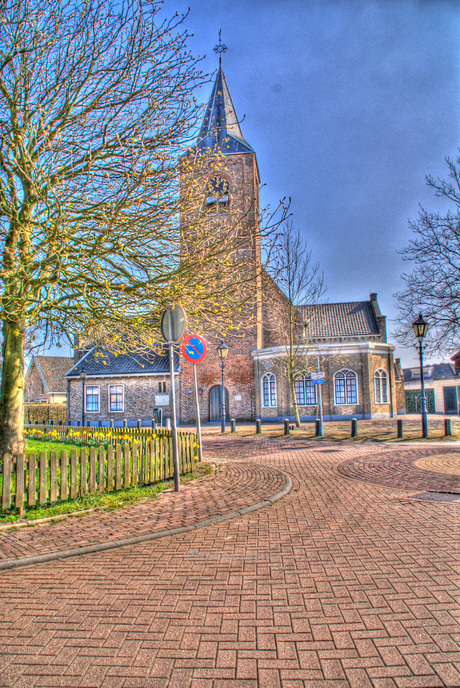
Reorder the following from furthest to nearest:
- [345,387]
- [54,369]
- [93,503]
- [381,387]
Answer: [54,369], [381,387], [345,387], [93,503]

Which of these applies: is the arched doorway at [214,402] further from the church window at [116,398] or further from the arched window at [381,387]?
the arched window at [381,387]

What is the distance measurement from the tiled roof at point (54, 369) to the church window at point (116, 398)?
18.0 metres

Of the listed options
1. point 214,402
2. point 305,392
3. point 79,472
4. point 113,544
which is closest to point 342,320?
point 305,392

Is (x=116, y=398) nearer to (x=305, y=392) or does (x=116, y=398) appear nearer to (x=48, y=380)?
(x=305, y=392)

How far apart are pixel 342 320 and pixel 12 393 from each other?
91.2 ft

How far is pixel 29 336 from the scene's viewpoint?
25.5 feet

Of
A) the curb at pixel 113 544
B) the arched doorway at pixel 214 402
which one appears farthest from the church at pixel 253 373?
the curb at pixel 113 544

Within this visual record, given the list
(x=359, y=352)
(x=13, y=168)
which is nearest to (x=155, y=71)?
(x=13, y=168)

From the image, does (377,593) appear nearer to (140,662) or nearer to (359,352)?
(140,662)

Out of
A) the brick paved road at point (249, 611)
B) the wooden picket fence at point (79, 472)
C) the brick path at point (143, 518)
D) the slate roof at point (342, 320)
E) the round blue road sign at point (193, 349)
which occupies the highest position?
the slate roof at point (342, 320)

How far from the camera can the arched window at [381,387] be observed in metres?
29.1

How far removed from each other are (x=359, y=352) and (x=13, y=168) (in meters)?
25.3

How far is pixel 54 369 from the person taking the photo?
4950 cm

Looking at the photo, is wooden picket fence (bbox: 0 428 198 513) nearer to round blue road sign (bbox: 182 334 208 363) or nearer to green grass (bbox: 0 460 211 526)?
green grass (bbox: 0 460 211 526)
